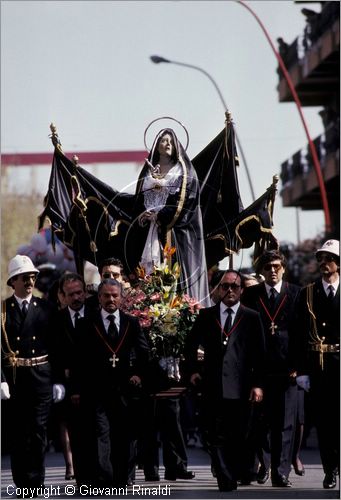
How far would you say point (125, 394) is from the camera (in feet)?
52.0

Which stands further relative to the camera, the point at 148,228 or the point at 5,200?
the point at 5,200

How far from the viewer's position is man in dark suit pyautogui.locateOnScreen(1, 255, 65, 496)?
51.5 ft

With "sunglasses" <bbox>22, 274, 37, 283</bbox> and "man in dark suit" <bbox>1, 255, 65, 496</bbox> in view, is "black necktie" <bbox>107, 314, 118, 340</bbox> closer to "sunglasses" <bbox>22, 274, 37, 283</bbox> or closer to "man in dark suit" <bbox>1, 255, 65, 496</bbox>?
"man in dark suit" <bbox>1, 255, 65, 496</bbox>

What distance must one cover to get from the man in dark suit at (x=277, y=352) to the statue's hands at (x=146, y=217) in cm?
152

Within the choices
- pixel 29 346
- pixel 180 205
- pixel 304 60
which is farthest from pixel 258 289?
pixel 304 60

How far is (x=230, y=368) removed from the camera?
16016 millimetres

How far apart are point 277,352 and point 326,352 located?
857mm

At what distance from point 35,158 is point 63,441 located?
68.1m

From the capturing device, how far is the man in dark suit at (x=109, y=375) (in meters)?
15.7

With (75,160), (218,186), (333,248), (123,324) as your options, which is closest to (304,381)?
(333,248)

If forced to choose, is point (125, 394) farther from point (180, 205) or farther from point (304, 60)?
point (304, 60)

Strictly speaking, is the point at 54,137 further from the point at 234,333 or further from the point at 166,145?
the point at 234,333

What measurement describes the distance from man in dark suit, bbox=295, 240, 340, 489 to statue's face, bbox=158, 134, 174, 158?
258 centimetres

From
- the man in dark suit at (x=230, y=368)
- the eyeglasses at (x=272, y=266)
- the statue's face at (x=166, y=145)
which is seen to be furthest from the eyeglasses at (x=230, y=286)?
the statue's face at (x=166, y=145)
